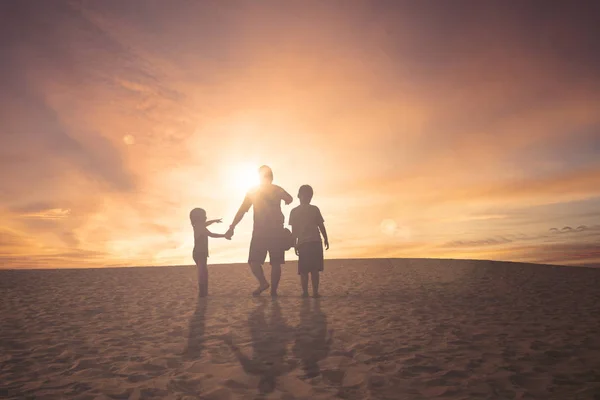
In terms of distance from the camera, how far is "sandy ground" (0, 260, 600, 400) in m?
3.80

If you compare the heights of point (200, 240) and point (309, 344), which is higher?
point (200, 240)

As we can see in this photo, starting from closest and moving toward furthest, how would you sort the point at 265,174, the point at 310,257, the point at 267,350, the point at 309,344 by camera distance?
the point at 267,350, the point at 309,344, the point at 310,257, the point at 265,174

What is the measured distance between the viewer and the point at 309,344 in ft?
17.1

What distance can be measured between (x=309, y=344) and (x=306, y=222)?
421 centimetres

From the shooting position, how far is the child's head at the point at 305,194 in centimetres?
934

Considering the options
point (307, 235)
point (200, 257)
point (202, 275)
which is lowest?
point (202, 275)

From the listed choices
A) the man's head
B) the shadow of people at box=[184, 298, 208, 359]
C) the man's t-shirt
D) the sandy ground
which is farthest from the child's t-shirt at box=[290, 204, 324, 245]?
the shadow of people at box=[184, 298, 208, 359]

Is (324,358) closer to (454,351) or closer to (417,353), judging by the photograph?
(417,353)

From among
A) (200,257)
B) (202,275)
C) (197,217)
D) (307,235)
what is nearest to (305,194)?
(307,235)

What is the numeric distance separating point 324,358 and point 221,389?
129 cm

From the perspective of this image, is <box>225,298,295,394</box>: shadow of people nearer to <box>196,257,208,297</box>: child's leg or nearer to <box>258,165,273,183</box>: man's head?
<box>196,257,208,297</box>: child's leg

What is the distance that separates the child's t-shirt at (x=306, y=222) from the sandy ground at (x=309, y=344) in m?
1.33

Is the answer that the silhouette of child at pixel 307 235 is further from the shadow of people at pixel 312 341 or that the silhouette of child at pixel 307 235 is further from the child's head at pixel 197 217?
the child's head at pixel 197 217

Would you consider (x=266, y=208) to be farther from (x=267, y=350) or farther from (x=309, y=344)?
(x=267, y=350)
